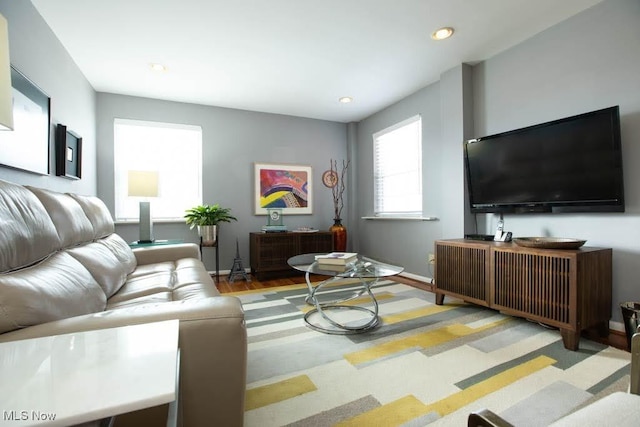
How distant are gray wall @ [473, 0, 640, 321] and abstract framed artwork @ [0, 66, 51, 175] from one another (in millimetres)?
3599

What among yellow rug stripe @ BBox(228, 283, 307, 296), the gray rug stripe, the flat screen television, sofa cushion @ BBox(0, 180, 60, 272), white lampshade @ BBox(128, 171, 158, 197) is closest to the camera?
sofa cushion @ BBox(0, 180, 60, 272)

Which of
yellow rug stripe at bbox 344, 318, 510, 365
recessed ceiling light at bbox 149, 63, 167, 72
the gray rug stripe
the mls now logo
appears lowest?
the gray rug stripe

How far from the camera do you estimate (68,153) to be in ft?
8.23

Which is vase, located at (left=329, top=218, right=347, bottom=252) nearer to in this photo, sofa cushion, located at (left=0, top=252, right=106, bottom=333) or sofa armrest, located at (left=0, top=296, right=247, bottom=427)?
sofa cushion, located at (left=0, top=252, right=106, bottom=333)

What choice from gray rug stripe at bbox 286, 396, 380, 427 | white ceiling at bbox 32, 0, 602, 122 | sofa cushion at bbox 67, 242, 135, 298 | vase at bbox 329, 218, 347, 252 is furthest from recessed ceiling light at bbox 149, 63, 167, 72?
gray rug stripe at bbox 286, 396, 380, 427

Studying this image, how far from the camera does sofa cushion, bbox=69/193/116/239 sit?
1.97 m

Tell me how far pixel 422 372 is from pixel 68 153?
3.17 metres

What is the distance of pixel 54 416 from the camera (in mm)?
403

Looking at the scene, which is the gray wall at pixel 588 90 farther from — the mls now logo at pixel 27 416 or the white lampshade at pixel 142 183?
the white lampshade at pixel 142 183

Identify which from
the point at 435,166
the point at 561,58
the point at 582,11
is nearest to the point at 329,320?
the point at 435,166

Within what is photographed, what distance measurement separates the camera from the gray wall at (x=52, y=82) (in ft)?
5.84

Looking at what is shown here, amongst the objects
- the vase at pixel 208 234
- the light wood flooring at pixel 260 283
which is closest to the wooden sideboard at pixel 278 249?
the light wood flooring at pixel 260 283

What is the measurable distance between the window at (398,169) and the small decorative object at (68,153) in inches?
136

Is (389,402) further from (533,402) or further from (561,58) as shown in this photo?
(561,58)
